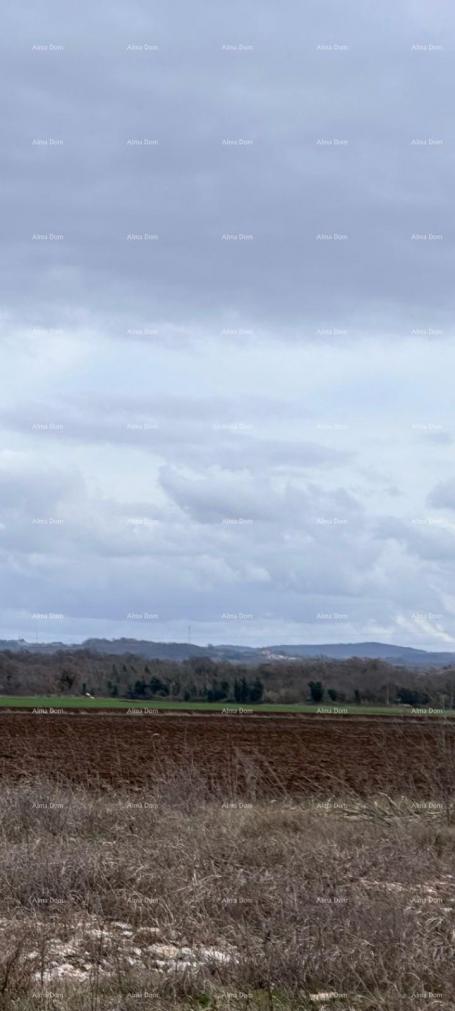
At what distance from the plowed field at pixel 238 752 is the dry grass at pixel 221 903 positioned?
3.66 meters

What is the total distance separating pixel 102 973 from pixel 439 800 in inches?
411

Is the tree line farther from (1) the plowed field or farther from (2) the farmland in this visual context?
(1) the plowed field

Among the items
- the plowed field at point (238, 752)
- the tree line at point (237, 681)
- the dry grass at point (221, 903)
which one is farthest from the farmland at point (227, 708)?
the dry grass at point (221, 903)

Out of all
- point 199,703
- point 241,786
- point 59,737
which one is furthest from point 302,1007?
point 199,703

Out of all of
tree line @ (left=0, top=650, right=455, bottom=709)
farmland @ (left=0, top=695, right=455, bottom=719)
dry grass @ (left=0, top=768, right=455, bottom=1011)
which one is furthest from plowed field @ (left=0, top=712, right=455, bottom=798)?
tree line @ (left=0, top=650, right=455, bottom=709)

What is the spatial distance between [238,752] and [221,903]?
45.4 ft

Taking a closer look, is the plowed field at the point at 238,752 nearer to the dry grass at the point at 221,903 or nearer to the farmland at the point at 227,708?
the dry grass at the point at 221,903

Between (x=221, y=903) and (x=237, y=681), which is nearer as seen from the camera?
(x=221, y=903)

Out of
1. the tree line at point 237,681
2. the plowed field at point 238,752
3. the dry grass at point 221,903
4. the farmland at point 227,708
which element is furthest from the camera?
the tree line at point 237,681

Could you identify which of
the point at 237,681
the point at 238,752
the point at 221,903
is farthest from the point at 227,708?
the point at 221,903

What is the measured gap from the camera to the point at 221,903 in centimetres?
1061

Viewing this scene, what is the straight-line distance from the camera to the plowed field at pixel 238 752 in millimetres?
22922

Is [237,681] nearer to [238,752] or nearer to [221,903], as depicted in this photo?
[238,752]

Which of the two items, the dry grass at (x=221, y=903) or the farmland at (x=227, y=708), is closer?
the dry grass at (x=221, y=903)
